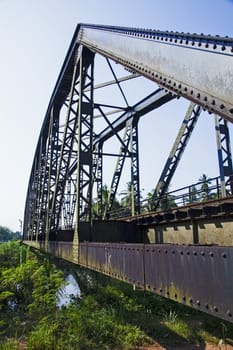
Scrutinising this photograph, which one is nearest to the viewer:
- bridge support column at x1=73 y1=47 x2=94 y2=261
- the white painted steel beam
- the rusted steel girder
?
the rusted steel girder

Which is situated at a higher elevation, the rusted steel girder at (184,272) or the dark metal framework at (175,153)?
the dark metal framework at (175,153)

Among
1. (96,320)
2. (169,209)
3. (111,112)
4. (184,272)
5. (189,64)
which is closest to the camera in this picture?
(184,272)

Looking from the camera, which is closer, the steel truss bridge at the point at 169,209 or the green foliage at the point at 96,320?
the steel truss bridge at the point at 169,209

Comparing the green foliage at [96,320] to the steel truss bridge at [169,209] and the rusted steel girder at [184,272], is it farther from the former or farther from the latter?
the rusted steel girder at [184,272]

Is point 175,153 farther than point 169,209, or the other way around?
point 175,153

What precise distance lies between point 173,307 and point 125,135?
34.2 ft

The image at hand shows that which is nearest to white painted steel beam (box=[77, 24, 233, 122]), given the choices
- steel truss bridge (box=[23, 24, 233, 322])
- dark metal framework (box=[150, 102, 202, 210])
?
steel truss bridge (box=[23, 24, 233, 322])

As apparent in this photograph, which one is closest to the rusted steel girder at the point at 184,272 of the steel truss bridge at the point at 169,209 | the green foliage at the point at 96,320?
the steel truss bridge at the point at 169,209

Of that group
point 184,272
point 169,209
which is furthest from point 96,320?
point 184,272

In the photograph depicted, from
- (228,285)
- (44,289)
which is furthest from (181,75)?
(44,289)

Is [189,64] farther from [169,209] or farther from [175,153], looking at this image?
[175,153]

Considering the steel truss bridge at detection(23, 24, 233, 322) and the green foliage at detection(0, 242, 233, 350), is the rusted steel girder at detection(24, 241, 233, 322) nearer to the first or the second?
the steel truss bridge at detection(23, 24, 233, 322)

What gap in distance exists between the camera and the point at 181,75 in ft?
13.7

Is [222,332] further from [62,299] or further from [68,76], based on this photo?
[68,76]
